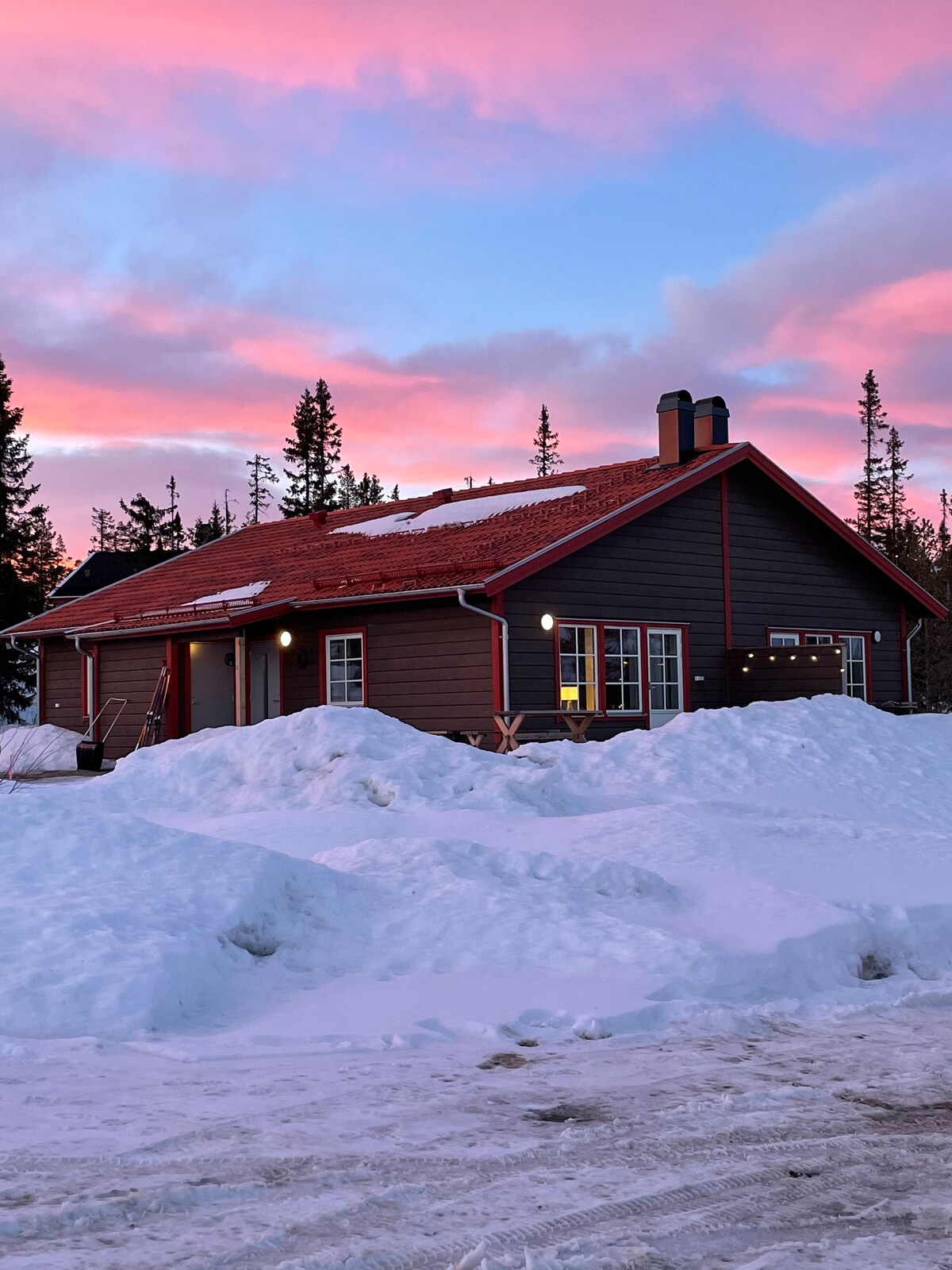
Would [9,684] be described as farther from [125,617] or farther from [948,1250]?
[948,1250]

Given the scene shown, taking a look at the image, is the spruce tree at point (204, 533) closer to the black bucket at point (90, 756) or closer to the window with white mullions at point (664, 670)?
the black bucket at point (90, 756)

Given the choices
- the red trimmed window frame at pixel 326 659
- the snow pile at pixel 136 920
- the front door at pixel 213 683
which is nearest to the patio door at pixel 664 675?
the red trimmed window frame at pixel 326 659

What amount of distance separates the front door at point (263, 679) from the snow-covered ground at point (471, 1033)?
10.2 m

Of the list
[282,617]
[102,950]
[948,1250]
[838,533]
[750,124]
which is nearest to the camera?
[948,1250]

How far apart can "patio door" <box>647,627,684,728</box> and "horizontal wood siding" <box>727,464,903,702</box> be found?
1.55m

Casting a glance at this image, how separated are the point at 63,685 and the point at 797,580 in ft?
48.9

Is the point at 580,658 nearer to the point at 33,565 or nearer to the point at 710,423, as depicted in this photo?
the point at 710,423

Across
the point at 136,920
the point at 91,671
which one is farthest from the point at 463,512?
the point at 136,920

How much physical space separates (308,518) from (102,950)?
23281 millimetres

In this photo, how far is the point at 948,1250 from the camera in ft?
12.1

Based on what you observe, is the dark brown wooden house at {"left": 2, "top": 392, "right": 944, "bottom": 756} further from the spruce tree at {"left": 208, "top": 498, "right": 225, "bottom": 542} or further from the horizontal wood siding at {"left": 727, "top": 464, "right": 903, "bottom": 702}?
the spruce tree at {"left": 208, "top": 498, "right": 225, "bottom": 542}

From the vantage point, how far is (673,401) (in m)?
23.3

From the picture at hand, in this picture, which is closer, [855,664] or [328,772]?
[328,772]

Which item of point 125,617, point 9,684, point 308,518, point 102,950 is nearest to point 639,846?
point 102,950
